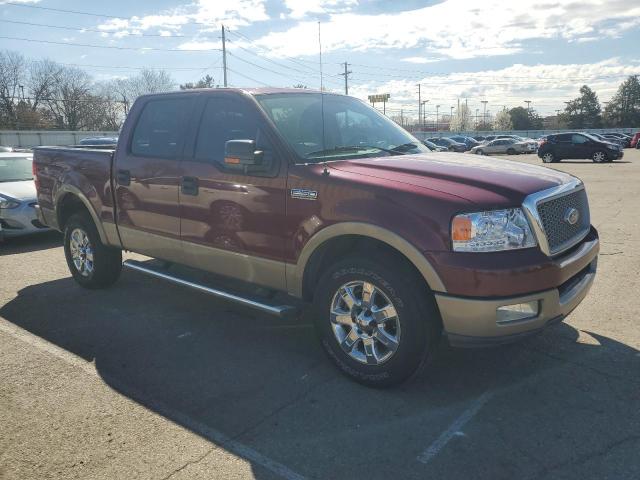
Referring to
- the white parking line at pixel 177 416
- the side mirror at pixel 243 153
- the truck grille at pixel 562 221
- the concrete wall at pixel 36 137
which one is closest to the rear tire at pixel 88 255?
the white parking line at pixel 177 416

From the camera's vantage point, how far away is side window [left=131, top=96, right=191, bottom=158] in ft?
15.9

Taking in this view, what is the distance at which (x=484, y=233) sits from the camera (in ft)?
10.3

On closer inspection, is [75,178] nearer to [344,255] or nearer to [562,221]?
[344,255]

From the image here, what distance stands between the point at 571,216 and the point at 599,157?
90.9 ft

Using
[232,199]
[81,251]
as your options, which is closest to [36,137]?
[81,251]

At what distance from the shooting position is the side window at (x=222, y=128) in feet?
14.0

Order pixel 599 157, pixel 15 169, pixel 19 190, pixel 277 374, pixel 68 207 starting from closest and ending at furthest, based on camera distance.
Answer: pixel 277 374 < pixel 68 207 < pixel 19 190 < pixel 15 169 < pixel 599 157

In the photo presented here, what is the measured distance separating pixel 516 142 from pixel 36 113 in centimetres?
5900

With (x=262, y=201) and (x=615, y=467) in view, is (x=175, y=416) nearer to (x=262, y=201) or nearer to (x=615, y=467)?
(x=262, y=201)

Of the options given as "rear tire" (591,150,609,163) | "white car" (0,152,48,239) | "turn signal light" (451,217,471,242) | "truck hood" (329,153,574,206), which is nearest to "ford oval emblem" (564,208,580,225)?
"truck hood" (329,153,574,206)

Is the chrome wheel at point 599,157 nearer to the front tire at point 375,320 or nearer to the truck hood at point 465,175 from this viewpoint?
the truck hood at point 465,175

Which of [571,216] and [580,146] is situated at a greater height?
[580,146]

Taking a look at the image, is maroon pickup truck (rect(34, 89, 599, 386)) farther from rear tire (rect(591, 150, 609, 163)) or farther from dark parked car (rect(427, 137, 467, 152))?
dark parked car (rect(427, 137, 467, 152))

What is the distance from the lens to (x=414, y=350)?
3377 millimetres
